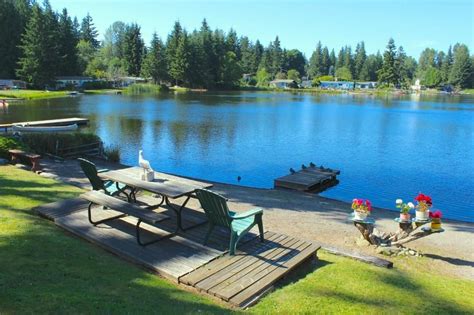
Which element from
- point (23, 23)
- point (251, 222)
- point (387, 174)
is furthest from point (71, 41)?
point (251, 222)

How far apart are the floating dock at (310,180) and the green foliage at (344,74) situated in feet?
521

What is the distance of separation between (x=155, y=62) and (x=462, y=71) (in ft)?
406

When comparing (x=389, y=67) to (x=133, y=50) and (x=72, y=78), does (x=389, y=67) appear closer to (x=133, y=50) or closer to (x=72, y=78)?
(x=133, y=50)

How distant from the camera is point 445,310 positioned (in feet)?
18.8

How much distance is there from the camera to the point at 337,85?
165 m

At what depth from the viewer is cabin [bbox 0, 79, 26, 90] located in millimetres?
80938

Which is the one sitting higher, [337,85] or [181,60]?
[181,60]

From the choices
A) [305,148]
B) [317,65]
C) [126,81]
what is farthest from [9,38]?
[317,65]

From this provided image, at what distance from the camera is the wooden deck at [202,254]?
585cm

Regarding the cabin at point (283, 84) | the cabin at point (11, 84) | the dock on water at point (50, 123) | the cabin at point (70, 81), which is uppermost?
the cabin at point (283, 84)

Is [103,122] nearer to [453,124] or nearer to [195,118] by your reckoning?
[195,118]

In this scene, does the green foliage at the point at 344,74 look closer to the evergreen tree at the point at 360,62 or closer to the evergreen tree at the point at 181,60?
the evergreen tree at the point at 360,62

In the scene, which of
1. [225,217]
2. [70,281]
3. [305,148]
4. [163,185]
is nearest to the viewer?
[70,281]

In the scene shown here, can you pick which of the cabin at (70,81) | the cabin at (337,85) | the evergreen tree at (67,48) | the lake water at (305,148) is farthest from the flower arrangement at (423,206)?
the cabin at (337,85)
